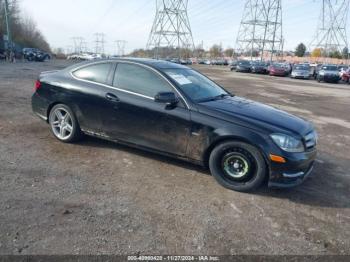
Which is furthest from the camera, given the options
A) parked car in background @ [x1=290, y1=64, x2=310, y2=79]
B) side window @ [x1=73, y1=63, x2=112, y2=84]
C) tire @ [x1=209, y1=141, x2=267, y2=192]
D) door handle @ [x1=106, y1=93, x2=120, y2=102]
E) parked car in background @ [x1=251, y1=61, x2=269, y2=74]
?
parked car in background @ [x1=251, y1=61, x2=269, y2=74]

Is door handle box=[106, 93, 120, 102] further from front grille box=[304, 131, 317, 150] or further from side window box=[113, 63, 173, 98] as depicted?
front grille box=[304, 131, 317, 150]

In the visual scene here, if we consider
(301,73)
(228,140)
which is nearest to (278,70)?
(301,73)

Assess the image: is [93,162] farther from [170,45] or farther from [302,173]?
[170,45]

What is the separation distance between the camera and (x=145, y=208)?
11.4 ft

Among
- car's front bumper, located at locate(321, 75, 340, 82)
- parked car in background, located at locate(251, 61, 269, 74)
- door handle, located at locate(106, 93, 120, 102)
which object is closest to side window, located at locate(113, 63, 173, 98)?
door handle, located at locate(106, 93, 120, 102)

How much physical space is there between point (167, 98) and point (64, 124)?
7.09ft

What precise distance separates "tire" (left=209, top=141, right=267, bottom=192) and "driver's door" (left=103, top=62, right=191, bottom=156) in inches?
19.2

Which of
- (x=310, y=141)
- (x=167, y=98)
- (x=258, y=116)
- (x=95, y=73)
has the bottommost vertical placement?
(x=310, y=141)

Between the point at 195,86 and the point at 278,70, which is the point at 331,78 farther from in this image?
the point at 195,86

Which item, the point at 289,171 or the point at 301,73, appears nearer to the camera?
the point at 289,171

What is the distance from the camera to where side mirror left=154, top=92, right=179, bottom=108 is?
4.20 metres

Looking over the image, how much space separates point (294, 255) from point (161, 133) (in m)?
2.27

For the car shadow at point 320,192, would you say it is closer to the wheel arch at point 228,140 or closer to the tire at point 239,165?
the tire at point 239,165

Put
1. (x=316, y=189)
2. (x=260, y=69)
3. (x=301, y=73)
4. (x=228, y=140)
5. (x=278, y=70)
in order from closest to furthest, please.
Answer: (x=228, y=140)
(x=316, y=189)
(x=301, y=73)
(x=278, y=70)
(x=260, y=69)
